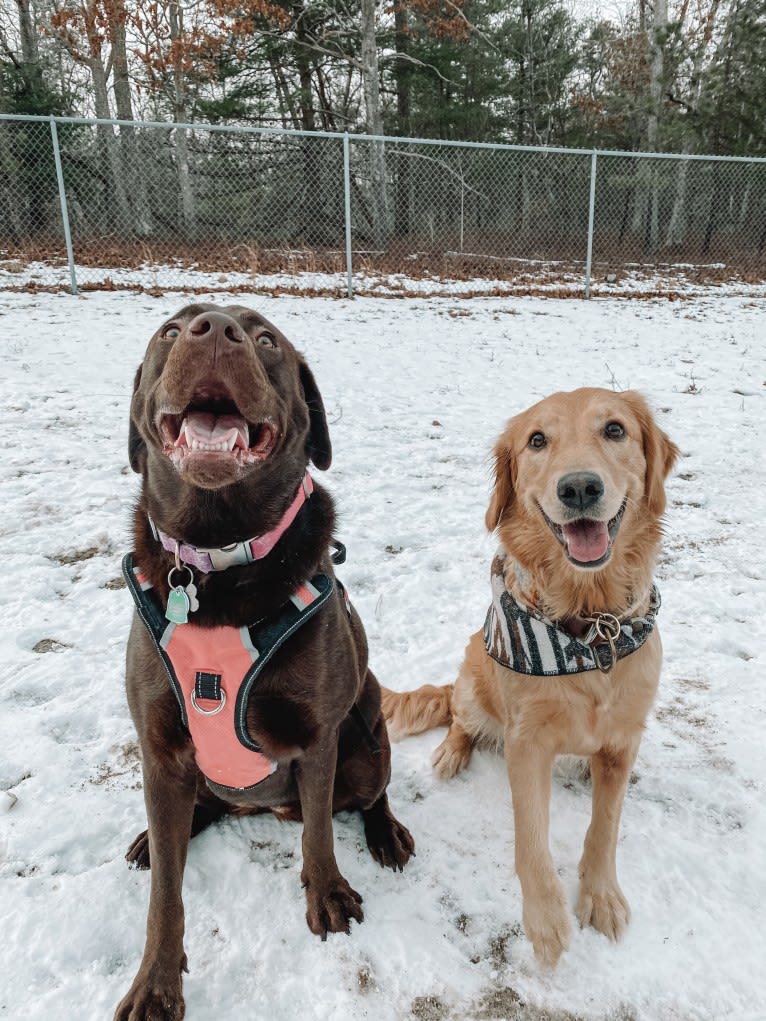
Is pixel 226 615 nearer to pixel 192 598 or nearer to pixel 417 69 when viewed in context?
pixel 192 598

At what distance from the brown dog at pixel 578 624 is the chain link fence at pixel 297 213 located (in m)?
9.66

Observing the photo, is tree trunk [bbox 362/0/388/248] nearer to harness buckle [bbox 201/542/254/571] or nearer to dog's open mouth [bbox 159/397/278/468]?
dog's open mouth [bbox 159/397/278/468]

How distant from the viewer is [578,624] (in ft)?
6.39

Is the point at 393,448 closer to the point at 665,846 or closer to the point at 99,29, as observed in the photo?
the point at 665,846

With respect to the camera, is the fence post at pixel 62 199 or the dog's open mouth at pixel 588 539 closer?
the dog's open mouth at pixel 588 539

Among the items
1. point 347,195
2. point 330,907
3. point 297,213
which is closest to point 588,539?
point 330,907

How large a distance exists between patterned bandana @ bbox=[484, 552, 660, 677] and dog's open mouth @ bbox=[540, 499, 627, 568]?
0.20 metres

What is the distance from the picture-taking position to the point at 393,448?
514cm

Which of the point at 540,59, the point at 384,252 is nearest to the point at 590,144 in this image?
the point at 540,59

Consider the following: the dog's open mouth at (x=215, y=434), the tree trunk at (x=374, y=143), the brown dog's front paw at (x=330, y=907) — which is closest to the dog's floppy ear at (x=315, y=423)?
the dog's open mouth at (x=215, y=434)

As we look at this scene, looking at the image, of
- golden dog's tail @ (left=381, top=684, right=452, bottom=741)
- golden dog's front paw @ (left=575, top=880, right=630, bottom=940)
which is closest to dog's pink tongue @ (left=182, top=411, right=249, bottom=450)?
golden dog's tail @ (left=381, top=684, right=452, bottom=741)

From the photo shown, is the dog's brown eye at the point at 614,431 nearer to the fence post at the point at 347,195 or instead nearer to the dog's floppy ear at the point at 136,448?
the dog's floppy ear at the point at 136,448

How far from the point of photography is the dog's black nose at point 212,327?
1468 mm

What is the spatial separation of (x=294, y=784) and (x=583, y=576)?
102 centimetres
